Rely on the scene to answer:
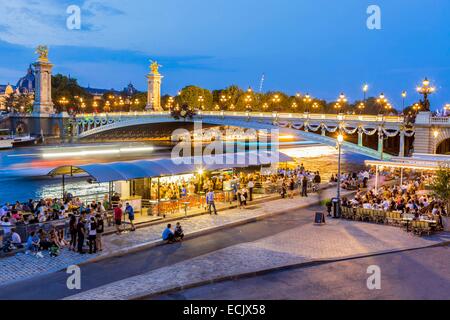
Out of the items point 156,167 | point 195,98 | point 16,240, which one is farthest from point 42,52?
point 16,240

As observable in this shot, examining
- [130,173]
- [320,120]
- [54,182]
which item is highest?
[320,120]

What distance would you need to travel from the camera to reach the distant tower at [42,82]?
322 feet

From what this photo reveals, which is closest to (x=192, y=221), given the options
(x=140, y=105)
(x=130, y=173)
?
(x=130, y=173)

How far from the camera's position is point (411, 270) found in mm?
14016

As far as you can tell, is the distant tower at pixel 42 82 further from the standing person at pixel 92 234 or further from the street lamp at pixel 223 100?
the standing person at pixel 92 234

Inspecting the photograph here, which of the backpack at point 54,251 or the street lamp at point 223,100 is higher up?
the street lamp at point 223,100

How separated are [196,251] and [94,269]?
350cm

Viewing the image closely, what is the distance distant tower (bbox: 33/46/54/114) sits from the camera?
3863 inches

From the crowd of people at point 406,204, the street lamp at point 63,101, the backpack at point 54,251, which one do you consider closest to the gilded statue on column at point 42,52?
the street lamp at point 63,101

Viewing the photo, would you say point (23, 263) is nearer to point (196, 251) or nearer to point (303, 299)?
point (196, 251)

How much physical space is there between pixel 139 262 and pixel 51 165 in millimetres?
46003

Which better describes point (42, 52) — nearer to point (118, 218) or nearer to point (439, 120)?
point (439, 120)

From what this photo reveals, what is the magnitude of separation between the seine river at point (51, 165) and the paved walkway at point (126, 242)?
1227cm
